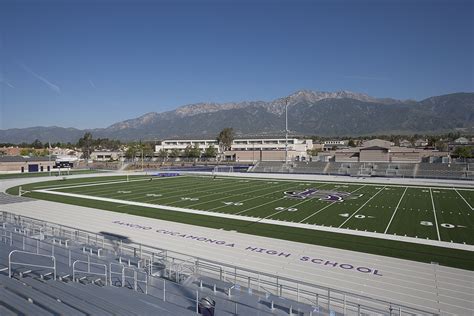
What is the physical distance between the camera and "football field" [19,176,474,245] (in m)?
20.7

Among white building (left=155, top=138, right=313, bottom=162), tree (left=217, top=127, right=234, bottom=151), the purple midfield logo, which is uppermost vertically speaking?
tree (left=217, top=127, right=234, bottom=151)

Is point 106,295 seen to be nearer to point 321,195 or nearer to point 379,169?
point 321,195

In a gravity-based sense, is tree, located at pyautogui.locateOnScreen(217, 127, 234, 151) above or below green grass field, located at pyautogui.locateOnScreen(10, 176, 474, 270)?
above

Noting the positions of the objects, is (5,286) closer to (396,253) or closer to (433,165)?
(396,253)

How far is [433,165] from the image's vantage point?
5572 cm

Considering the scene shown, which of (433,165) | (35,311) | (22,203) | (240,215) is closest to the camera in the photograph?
(35,311)

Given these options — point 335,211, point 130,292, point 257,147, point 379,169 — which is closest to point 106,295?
point 130,292

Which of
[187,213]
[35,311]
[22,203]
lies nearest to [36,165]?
[22,203]

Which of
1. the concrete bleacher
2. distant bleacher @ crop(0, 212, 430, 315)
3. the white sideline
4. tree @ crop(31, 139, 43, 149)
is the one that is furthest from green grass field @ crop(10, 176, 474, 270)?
tree @ crop(31, 139, 43, 149)

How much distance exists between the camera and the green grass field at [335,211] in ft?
55.8

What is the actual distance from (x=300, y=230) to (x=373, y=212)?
864cm

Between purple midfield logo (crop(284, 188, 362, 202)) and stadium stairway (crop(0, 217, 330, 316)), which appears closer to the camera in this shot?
stadium stairway (crop(0, 217, 330, 316))

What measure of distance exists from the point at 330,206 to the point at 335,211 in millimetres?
2217

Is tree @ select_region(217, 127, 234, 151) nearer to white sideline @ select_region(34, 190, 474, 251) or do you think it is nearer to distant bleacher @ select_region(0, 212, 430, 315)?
white sideline @ select_region(34, 190, 474, 251)
